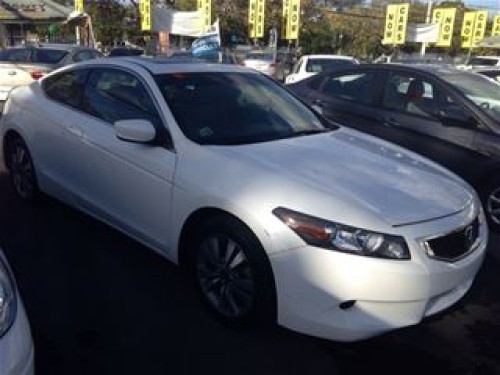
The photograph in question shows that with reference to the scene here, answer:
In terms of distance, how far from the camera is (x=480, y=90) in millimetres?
6668

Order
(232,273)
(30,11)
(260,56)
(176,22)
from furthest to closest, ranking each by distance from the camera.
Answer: (260,56) → (30,11) → (176,22) → (232,273)

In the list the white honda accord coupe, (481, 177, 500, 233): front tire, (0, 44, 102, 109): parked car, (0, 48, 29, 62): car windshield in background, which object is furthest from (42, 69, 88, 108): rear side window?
(0, 48, 29, 62): car windshield in background


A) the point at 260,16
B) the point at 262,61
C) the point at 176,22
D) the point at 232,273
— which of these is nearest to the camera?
the point at 232,273

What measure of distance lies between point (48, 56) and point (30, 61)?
40 cm

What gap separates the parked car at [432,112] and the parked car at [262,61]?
52.8 ft

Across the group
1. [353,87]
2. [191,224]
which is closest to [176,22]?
[353,87]

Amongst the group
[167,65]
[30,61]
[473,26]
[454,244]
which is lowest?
[473,26]

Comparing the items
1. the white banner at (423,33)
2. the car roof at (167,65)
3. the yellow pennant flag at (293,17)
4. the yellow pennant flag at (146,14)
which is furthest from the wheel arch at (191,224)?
the yellow pennant flag at (293,17)

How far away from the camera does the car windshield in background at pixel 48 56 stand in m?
13.6

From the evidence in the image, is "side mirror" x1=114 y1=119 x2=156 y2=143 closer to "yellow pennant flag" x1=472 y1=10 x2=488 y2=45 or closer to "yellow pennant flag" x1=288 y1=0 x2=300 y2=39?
"yellow pennant flag" x1=288 y1=0 x2=300 y2=39

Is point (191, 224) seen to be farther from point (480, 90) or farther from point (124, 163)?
point (480, 90)

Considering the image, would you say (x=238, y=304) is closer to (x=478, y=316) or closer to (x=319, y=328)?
(x=319, y=328)

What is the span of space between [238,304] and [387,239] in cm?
98

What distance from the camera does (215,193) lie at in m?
3.62
